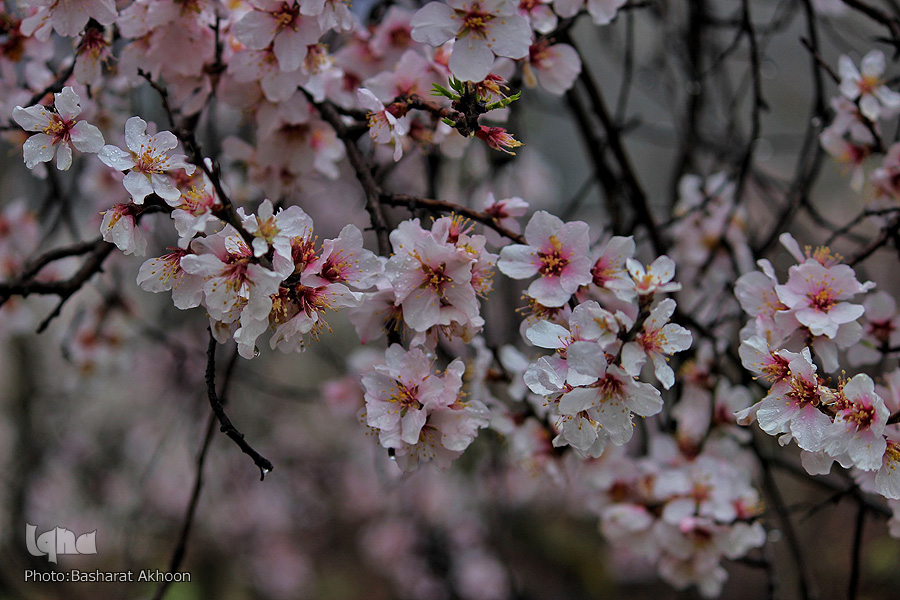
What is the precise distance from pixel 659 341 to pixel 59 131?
76 centimetres

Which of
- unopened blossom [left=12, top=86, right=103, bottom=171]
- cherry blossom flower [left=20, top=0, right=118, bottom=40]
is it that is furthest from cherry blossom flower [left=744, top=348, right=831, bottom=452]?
cherry blossom flower [left=20, top=0, right=118, bottom=40]

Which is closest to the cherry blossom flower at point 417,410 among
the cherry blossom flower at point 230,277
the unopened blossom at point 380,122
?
the cherry blossom flower at point 230,277

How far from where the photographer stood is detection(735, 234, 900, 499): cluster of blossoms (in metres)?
0.73

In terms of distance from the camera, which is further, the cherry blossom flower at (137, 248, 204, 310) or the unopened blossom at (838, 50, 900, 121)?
the unopened blossom at (838, 50, 900, 121)

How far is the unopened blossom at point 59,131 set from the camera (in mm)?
757

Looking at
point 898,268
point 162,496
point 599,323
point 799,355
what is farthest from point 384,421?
point 898,268

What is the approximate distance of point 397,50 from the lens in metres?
1.20

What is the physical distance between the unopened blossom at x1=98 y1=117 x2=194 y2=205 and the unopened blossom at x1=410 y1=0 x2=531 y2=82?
327 mm

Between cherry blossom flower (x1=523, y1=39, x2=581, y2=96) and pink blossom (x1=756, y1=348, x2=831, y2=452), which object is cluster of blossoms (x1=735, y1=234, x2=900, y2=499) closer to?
pink blossom (x1=756, y1=348, x2=831, y2=452)

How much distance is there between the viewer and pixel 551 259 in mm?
831

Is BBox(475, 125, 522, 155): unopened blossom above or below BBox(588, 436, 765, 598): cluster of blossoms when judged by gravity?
above

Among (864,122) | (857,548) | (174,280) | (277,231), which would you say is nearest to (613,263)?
(277,231)

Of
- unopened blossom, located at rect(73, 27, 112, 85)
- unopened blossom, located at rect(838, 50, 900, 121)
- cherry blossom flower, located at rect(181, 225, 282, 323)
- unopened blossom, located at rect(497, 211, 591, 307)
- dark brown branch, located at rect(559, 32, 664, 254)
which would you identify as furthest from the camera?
dark brown branch, located at rect(559, 32, 664, 254)

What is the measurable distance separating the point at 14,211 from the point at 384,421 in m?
1.36
